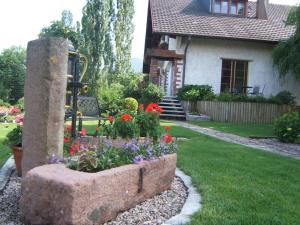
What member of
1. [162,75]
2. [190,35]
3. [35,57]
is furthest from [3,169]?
[162,75]

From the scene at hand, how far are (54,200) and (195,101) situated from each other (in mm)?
15849

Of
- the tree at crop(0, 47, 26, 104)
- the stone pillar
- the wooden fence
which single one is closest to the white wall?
the wooden fence

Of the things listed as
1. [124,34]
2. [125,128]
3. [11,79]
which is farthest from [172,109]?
[11,79]

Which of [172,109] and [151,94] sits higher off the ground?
[151,94]

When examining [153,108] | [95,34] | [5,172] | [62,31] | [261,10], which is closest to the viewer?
[5,172]

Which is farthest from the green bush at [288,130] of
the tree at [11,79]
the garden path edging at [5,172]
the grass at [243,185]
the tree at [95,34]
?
the tree at [11,79]

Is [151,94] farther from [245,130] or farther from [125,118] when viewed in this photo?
[125,118]

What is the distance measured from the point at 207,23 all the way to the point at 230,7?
2.62 m

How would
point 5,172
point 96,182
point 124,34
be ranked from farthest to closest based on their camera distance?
point 124,34
point 5,172
point 96,182

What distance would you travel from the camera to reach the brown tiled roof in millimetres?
19875

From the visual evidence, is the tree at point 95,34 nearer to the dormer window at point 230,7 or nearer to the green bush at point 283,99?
the dormer window at point 230,7

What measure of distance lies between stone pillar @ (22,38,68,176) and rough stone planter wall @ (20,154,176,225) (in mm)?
373

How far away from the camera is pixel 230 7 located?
22.7 m

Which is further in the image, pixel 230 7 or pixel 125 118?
pixel 230 7
